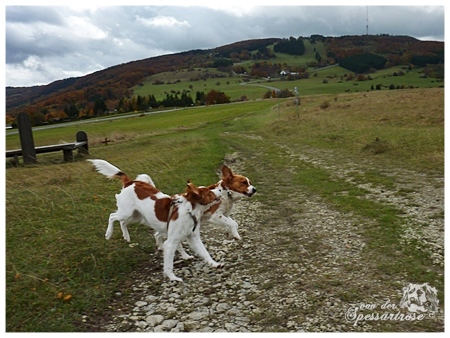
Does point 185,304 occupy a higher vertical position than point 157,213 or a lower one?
lower

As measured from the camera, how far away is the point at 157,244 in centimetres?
764

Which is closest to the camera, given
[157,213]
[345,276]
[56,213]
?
[345,276]

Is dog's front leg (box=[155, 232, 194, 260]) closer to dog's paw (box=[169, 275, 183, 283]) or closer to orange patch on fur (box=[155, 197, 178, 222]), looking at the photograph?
orange patch on fur (box=[155, 197, 178, 222])

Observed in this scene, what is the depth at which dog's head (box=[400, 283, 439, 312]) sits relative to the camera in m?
5.15

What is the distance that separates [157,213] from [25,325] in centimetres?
251

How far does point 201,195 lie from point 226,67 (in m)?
154

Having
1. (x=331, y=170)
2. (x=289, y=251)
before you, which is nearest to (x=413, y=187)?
(x=331, y=170)

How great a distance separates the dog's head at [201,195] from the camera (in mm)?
6621

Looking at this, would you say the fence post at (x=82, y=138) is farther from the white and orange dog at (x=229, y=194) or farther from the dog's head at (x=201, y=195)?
the dog's head at (x=201, y=195)

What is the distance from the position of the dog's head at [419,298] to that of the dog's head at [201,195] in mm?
3106

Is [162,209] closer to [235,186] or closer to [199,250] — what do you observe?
[199,250]

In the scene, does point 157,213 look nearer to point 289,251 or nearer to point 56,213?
point 289,251

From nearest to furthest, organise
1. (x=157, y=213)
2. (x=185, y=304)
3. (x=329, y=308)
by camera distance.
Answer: (x=329, y=308)
(x=185, y=304)
(x=157, y=213)

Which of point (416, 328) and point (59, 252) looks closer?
point (416, 328)
